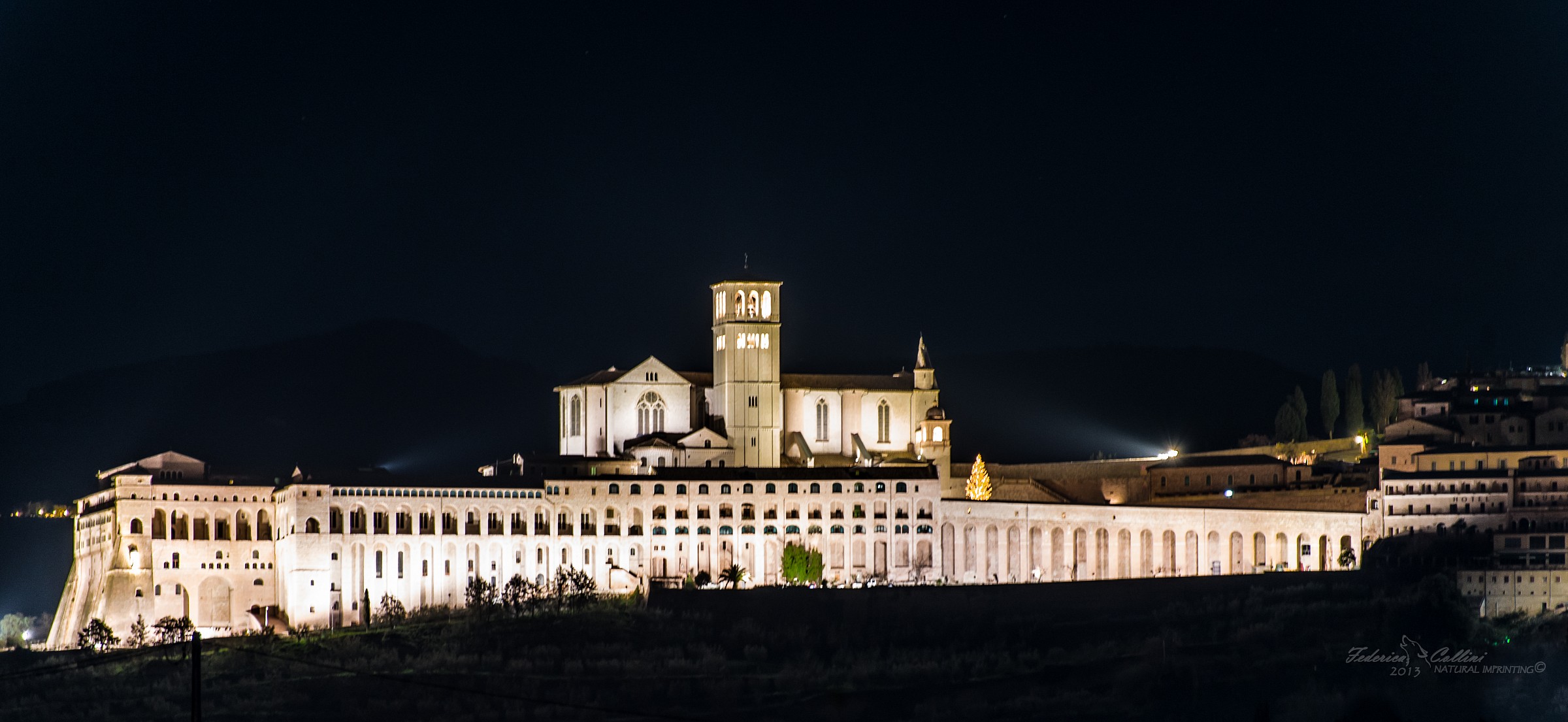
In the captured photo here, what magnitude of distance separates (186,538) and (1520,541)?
45895mm

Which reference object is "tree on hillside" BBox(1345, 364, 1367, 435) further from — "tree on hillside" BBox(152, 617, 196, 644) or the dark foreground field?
"tree on hillside" BBox(152, 617, 196, 644)

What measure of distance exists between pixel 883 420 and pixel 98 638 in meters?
35.2

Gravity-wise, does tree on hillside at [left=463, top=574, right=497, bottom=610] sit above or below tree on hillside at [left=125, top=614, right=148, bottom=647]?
above

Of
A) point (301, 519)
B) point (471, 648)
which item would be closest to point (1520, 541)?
point (471, 648)

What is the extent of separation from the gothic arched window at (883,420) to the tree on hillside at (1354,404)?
23767 millimetres

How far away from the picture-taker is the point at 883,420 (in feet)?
324

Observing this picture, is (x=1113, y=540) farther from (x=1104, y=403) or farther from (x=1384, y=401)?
(x=1104, y=403)

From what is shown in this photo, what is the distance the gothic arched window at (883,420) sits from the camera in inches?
3880

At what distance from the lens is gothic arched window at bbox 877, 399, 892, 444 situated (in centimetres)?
9856

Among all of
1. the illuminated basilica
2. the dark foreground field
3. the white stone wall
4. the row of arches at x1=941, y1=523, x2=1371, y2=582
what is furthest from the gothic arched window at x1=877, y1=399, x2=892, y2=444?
the dark foreground field

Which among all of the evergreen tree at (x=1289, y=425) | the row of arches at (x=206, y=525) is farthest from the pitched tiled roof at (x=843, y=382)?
the row of arches at (x=206, y=525)

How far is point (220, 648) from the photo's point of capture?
75625 mm

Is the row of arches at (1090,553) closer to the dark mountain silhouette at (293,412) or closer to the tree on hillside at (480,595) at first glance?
the tree on hillside at (480,595)

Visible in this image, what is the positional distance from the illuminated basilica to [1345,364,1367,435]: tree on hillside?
2302cm
